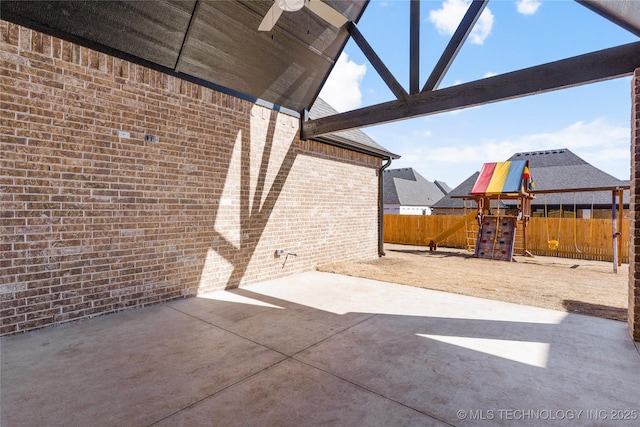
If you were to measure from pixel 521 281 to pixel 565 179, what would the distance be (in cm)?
1664

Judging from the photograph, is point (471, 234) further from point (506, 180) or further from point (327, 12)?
point (327, 12)

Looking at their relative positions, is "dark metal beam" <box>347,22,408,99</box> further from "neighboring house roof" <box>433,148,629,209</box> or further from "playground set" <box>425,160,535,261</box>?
"neighboring house roof" <box>433,148,629,209</box>

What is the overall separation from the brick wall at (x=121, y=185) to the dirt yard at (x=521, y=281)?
2833mm

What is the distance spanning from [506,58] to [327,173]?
14.3ft

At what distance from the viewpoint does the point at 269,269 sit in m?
6.40

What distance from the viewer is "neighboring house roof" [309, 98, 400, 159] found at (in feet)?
24.4

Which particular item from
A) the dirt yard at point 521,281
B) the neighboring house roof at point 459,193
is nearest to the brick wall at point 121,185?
the dirt yard at point 521,281

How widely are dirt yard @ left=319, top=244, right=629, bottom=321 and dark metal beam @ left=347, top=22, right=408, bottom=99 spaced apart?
3.64 metres

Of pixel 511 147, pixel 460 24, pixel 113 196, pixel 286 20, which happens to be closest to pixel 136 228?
pixel 113 196

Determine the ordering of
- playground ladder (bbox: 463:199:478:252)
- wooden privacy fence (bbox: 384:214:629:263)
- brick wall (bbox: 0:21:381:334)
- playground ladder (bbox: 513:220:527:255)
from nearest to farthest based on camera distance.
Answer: brick wall (bbox: 0:21:381:334) → wooden privacy fence (bbox: 384:214:629:263) → playground ladder (bbox: 513:220:527:255) → playground ladder (bbox: 463:199:478:252)

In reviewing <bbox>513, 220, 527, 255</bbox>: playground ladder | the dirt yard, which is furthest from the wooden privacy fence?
the dirt yard

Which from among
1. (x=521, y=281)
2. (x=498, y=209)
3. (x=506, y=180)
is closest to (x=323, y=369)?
(x=521, y=281)

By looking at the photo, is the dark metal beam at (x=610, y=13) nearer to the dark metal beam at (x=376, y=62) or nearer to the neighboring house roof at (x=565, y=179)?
the dark metal beam at (x=376, y=62)

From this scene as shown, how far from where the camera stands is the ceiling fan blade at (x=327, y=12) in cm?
537
